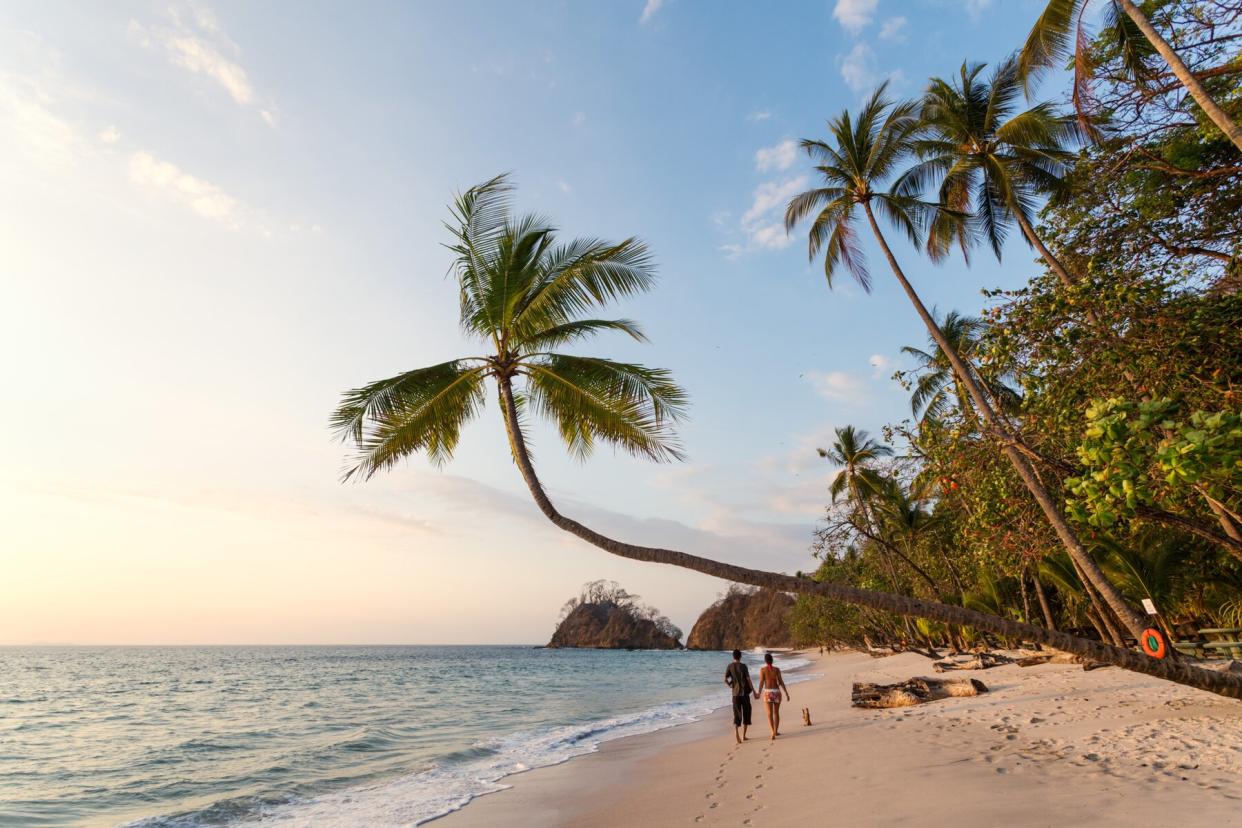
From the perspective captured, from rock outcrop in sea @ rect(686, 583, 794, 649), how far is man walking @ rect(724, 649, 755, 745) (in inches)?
3866

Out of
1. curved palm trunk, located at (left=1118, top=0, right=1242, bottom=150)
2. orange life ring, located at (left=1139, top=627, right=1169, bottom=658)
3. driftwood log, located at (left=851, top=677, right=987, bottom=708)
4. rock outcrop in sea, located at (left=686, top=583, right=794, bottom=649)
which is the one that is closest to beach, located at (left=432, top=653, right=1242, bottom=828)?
driftwood log, located at (left=851, top=677, right=987, bottom=708)

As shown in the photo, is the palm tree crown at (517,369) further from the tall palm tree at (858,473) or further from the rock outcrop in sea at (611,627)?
the rock outcrop in sea at (611,627)

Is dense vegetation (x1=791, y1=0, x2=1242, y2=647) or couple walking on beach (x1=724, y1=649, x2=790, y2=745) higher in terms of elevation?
dense vegetation (x1=791, y1=0, x2=1242, y2=647)

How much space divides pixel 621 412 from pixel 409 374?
121 inches

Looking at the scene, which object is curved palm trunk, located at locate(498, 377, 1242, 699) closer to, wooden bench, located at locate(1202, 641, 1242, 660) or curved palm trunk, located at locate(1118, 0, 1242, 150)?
curved palm trunk, located at locate(1118, 0, 1242, 150)

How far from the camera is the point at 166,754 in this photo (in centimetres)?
1590

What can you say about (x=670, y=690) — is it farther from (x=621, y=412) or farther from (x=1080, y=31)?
(x=1080, y=31)

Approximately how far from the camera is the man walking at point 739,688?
38.3 feet

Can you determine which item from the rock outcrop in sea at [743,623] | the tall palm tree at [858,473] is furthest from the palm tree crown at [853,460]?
the rock outcrop in sea at [743,623]

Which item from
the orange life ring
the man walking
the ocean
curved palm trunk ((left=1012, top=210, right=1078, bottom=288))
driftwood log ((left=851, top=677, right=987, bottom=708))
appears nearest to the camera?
the orange life ring

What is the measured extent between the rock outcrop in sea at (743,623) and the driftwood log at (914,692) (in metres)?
94.3

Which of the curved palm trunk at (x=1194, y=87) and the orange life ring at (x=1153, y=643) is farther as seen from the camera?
the curved palm trunk at (x=1194, y=87)

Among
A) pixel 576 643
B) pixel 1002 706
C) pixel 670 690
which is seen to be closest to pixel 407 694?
pixel 670 690

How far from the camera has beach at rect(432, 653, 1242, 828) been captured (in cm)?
580
